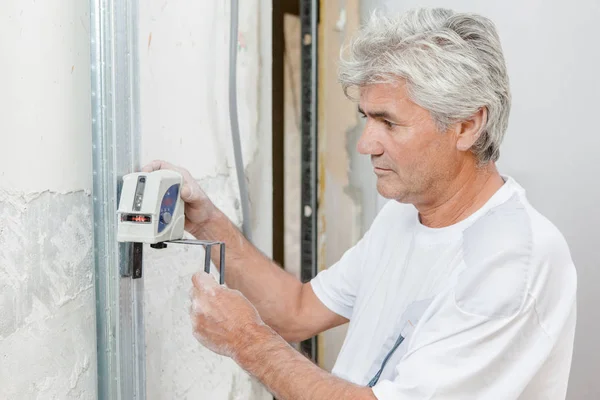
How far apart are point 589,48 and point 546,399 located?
0.78 m

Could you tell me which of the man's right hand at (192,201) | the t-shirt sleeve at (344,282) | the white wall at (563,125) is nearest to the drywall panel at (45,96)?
the man's right hand at (192,201)

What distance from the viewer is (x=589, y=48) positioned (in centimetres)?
134

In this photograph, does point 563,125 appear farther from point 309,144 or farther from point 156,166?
point 156,166

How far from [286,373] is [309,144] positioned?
85 cm

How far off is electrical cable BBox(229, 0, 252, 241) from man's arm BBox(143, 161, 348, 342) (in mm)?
114

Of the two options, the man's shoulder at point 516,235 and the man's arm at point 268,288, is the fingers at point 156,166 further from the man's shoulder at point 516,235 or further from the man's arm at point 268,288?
the man's shoulder at point 516,235

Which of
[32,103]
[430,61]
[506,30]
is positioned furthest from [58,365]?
[506,30]

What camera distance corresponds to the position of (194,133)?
4.07 feet

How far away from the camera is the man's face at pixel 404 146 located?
96 centimetres

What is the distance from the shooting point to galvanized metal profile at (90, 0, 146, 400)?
0.91 m

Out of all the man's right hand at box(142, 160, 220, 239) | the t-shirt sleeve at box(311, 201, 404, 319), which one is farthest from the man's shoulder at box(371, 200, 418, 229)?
the man's right hand at box(142, 160, 220, 239)

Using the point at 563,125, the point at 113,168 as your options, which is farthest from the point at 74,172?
the point at 563,125

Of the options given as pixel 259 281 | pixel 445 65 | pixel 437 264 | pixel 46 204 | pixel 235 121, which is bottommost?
pixel 259 281

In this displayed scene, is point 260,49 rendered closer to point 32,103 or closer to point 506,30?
point 506,30
